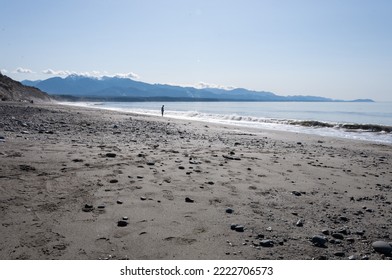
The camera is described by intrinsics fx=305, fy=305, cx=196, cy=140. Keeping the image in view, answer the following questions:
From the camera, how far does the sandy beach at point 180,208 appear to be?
13.3 ft

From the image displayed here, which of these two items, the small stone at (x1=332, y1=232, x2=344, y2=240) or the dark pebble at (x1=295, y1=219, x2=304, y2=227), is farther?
the dark pebble at (x1=295, y1=219, x2=304, y2=227)

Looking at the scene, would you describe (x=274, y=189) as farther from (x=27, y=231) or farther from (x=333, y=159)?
(x=333, y=159)

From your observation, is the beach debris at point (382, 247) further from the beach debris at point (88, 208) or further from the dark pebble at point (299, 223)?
the beach debris at point (88, 208)

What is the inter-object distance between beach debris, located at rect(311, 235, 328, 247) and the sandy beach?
0.01 meters

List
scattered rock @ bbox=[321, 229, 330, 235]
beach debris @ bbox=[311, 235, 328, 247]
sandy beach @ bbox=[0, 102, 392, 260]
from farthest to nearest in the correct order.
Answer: scattered rock @ bbox=[321, 229, 330, 235]
beach debris @ bbox=[311, 235, 328, 247]
sandy beach @ bbox=[0, 102, 392, 260]

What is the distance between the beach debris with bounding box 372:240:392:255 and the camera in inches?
163

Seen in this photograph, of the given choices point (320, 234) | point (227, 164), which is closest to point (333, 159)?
point (227, 164)

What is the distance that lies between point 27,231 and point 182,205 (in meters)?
2.50

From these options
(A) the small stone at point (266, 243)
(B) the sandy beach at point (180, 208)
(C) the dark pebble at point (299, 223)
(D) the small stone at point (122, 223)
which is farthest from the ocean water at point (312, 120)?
(D) the small stone at point (122, 223)

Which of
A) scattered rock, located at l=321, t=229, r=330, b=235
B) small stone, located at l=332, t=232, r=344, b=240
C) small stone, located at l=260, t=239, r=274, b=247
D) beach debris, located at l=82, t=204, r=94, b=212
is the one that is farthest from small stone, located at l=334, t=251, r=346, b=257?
beach debris, located at l=82, t=204, r=94, b=212

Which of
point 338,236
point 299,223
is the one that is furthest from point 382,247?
point 299,223

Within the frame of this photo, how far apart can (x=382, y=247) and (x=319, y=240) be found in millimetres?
817

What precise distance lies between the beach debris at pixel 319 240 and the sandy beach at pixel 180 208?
0.05 ft

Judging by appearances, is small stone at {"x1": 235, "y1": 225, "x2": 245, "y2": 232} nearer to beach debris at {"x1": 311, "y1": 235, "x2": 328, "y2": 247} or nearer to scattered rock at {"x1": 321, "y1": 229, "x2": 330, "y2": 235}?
beach debris at {"x1": 311, "y1": 235, "x2": 328, "y2": 247}
